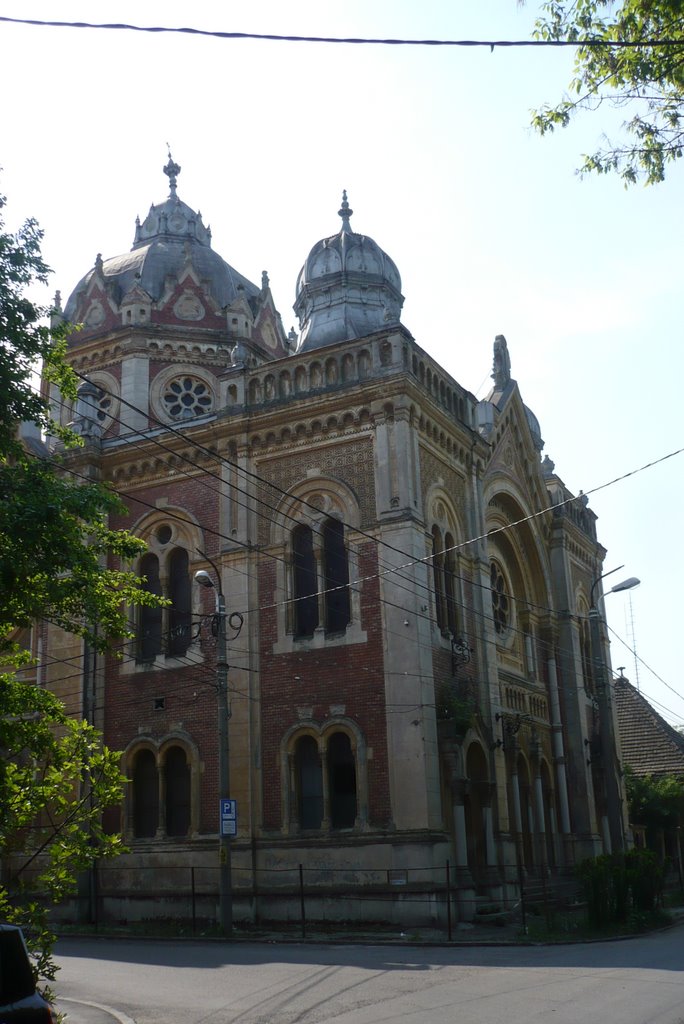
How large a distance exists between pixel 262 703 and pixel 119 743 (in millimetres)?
4044

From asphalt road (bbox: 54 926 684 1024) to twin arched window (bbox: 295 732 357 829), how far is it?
4092 millimetres

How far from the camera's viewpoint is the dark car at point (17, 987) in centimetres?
708

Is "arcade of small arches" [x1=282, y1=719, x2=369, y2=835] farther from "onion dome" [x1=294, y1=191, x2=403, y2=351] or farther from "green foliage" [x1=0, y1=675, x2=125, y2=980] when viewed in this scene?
"green foliage" [x1=0, y1=675, x2=125, y2=980]

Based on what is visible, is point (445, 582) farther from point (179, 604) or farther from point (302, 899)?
point (302, 899)

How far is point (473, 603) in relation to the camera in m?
26.5

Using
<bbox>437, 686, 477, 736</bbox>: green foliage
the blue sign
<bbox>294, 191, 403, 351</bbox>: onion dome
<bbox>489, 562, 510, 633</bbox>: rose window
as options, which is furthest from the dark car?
<bbox>294, 191, 403, 351</bbox>: onion dome

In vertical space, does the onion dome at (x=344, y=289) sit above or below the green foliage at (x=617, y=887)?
above

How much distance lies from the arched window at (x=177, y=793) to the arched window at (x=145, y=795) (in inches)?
11.8

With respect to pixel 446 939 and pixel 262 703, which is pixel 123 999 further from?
pixel 262 703

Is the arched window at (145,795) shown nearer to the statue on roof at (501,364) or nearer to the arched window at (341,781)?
the arched window at (341,781)

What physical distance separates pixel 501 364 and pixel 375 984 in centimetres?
2228

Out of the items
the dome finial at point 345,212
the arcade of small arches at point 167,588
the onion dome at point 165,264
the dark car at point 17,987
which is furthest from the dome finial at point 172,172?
the dark car at point 17,987

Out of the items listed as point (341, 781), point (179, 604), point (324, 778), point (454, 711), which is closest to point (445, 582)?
point (454, 711)

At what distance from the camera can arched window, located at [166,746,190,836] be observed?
81.9 ft
